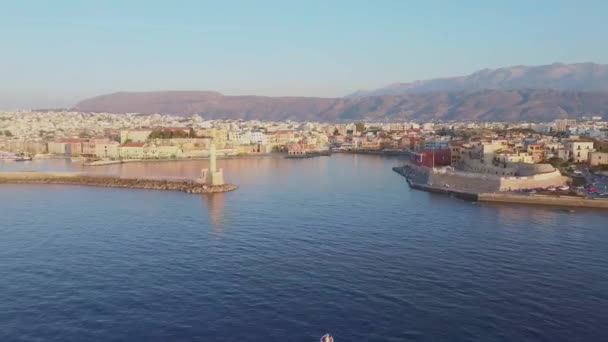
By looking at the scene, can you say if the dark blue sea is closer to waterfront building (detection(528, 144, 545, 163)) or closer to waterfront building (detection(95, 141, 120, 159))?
waterfront building (detection(528, 144, 545, 163))

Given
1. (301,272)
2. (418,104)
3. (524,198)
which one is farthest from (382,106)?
(301,272)

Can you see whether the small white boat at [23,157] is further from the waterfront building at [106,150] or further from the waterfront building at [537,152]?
the waterfront building at [537,152]

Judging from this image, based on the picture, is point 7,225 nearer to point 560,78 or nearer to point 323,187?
point 323,187

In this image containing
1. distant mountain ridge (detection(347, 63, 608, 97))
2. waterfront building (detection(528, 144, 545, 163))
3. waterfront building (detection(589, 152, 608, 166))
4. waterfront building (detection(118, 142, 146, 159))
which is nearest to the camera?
waterfront building (detection(528, 144, 545, 163))

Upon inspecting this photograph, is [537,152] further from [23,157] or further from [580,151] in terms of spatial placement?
[23,157]

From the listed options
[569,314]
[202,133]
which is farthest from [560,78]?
[569,314]

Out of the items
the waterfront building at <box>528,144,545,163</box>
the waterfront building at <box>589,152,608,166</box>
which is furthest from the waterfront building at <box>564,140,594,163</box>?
the waterfront building at <box>528,144,545,163</box>

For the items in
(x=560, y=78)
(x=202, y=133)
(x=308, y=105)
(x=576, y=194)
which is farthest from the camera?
(x=560, y=78)
